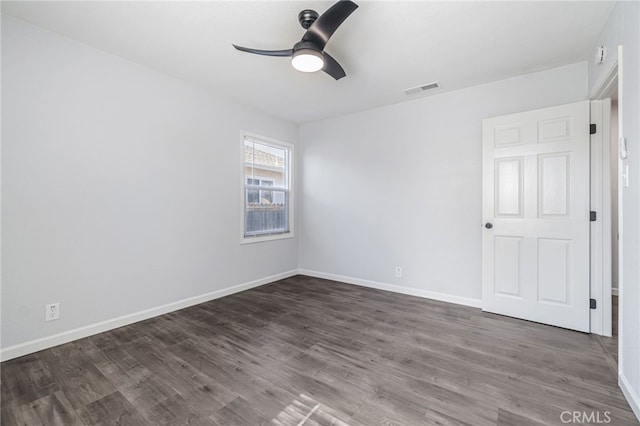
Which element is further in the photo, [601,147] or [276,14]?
[601,147]

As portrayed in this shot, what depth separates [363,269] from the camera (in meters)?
4.28

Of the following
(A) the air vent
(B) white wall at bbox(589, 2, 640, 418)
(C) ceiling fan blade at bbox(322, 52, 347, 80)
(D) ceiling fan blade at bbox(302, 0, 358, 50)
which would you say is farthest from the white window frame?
(B) white wall at bbox(589, 2, 640, 418)

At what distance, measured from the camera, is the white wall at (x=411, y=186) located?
3.31m

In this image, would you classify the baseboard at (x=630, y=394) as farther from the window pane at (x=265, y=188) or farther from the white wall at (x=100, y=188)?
the window pane at (x=265, y=188)

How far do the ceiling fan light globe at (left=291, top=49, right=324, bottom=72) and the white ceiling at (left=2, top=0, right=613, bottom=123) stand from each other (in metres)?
0.35

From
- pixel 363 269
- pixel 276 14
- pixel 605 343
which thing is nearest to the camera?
pixel 276 14

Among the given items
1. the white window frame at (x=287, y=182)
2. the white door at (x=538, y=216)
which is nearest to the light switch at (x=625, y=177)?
the white door at (x=538, y=216)

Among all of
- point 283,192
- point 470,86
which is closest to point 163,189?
point 283,192

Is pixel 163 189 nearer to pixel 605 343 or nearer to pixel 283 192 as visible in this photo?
pixel 283 192

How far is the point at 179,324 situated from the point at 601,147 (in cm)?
449

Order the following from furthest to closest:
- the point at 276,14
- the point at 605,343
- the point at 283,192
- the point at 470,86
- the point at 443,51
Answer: the point at 283,192 < the point at 470,86 < the point at 443,51 < the point at 605,343 < the point at 276,14

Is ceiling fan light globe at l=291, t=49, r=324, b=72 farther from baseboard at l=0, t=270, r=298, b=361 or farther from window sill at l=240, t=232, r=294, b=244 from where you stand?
baseboard at l=0, t=270, r=298, b=361

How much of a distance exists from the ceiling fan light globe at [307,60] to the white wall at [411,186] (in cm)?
207

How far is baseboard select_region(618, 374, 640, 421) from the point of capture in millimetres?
1572
